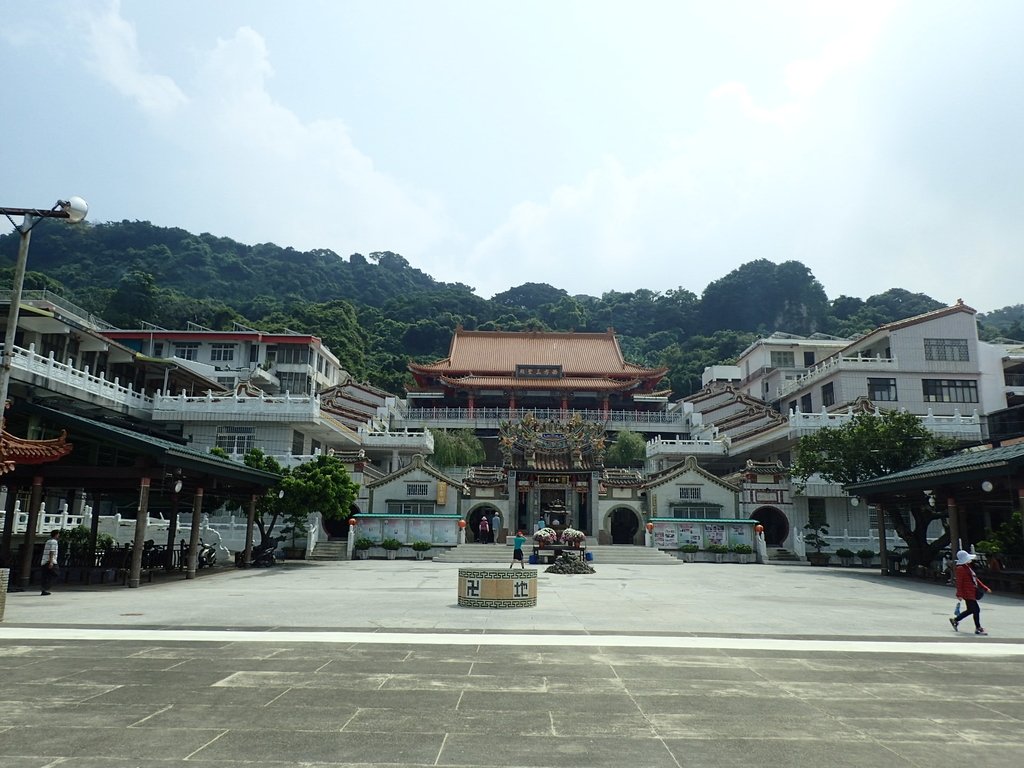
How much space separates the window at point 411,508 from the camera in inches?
1374

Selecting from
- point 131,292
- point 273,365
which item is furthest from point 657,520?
point 131,292

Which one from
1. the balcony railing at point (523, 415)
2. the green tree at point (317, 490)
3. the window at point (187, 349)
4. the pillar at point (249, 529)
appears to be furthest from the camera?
the window at point (187, 349)

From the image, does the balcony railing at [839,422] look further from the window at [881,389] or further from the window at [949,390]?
the window at [949,390]

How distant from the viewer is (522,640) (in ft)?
31.8

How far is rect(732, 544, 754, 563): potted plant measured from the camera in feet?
104

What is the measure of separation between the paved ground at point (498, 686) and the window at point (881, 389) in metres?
34.0

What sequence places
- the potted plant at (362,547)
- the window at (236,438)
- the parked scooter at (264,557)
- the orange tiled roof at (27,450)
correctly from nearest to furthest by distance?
1. the orange tiled roof at (27,450)
2. the parked scooter at (264,557)
3. the potted plant at (362,547)
4. the window at (236,438)

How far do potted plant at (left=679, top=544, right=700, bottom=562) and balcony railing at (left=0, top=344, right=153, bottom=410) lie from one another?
29.3m

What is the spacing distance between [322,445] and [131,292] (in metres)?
47.3

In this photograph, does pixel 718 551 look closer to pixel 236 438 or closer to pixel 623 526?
pixel 623 526

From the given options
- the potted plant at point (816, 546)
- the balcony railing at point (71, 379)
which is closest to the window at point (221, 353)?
the balcony railing at point (71, 379)

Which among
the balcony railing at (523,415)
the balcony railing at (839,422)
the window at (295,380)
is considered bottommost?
the balcony railing at (839,422)

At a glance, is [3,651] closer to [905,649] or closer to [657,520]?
[905,649]

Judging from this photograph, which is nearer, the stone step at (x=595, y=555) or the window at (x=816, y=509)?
the stone step at (x=595, y=555)
